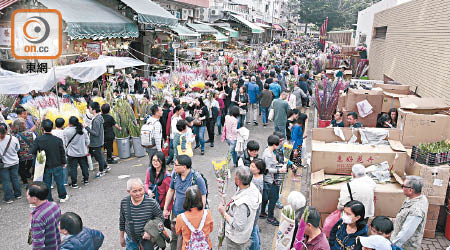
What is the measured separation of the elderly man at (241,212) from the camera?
11.9ft

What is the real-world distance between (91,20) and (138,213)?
442 inches

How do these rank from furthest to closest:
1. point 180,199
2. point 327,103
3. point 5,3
Answer: 1. point 5,3
2. point 327,103
3. point 180,199

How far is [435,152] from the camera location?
16.5 ft

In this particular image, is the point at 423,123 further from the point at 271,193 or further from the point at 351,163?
the point at 271,193

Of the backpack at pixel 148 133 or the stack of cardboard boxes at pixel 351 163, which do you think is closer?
the stack of cardboard boxes at pixel 351 163

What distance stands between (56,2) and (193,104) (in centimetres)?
771

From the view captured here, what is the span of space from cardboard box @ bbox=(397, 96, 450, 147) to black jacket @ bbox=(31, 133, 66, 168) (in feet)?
20.5

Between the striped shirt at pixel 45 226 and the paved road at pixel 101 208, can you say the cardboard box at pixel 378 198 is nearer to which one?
the paved road at pixel 101 208

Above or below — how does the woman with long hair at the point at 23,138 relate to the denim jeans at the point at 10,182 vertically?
above

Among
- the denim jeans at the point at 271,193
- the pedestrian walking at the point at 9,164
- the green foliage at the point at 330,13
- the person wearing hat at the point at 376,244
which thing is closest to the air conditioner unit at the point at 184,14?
the pedestrian walking at the point at 9,164

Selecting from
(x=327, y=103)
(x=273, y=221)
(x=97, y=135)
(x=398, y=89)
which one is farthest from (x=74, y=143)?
(x=398, y=89)

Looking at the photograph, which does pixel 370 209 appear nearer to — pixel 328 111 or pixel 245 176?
pixel 245 176

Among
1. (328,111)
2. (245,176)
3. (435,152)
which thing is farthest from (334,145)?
(328,111)

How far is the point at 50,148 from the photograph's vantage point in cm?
582
